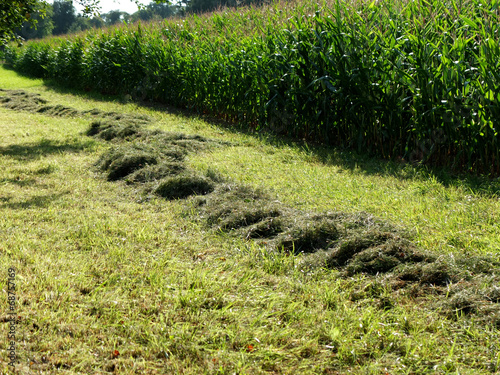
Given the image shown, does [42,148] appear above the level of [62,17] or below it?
below

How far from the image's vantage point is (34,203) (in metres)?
4.47

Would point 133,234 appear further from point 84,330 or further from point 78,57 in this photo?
point 78,57

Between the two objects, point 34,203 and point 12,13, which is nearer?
point 34,203

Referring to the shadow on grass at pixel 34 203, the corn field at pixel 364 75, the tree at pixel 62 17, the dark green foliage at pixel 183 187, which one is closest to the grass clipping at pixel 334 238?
the dark green foliage at pixel 183 187

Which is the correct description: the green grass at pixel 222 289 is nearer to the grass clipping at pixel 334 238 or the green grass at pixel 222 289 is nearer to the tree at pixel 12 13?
the grass clipping at pixel 334 238

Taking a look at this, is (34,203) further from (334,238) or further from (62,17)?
(62,17)

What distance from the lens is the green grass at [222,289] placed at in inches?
87.1

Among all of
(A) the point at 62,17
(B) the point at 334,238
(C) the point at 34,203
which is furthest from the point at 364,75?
(A) the point at 62,17

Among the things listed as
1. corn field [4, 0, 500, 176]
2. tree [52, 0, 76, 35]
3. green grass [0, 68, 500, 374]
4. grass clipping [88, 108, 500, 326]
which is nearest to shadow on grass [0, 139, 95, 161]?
green grass [0, 68, 500, 374]

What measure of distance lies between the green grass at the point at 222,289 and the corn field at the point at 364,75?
78 cm

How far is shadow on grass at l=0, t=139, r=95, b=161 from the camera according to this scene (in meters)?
6.64

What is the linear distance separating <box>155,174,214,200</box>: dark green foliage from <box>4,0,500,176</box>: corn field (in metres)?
2.86

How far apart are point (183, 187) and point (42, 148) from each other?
11.8 ft

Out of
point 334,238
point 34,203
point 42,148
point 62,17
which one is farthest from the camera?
point 62,17
